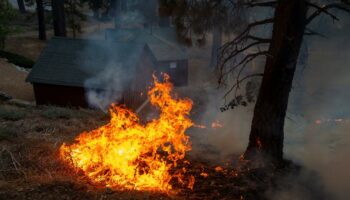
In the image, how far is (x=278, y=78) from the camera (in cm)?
865

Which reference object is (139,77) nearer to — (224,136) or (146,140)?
(224,136)

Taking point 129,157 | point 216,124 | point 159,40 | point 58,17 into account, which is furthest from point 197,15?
point 58,17

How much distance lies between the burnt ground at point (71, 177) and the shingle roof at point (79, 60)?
9092mm

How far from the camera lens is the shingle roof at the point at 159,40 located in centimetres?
2943

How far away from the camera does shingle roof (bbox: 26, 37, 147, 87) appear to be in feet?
65.0

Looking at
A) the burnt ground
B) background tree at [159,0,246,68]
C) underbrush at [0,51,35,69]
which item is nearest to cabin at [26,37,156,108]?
the burnt ground

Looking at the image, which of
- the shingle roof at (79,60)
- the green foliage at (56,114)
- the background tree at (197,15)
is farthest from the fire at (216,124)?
the background tree at (197,15)

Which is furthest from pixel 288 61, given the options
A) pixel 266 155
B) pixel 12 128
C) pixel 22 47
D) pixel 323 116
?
pixel 22 47

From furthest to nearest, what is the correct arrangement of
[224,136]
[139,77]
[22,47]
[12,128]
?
1. [22,47]
2. [139,77]
3. [224,136]
4. [12,128]

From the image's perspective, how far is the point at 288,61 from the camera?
8.48 m

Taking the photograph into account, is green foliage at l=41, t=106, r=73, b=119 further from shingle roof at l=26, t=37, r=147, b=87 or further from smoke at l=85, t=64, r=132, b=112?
shingle roof at l=26, t=37, r=147, b=87

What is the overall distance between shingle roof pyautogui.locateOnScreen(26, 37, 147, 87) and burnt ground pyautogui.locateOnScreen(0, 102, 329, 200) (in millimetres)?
9092

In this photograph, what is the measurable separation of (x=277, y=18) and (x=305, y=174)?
14.3 ft

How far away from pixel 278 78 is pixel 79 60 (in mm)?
14869
